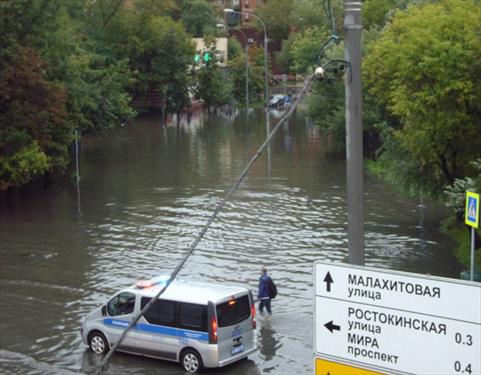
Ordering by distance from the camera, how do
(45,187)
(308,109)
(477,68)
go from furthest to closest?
(308,109) < (45,187) < (477,68)

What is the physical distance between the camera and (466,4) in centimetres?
2556

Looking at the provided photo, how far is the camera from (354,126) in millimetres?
6676

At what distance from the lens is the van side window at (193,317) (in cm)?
1509

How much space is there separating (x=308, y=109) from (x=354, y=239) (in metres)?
45.9

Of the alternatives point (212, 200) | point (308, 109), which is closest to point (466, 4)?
point (212, 200)

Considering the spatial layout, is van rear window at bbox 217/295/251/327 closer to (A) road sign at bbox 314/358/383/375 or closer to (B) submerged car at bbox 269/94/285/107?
(A) road sign at bbox 314/358/383/375

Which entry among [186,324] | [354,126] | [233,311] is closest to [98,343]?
[186,324]

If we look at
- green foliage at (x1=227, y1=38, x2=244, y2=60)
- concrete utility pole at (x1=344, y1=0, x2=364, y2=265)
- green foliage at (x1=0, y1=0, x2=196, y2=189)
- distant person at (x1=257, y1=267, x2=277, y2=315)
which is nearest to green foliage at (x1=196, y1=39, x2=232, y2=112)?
green foliage at (x1=227, y1=38, x2=244, y2=60)

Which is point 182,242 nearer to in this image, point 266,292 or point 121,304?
point 266,292

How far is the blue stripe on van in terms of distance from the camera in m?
15.2

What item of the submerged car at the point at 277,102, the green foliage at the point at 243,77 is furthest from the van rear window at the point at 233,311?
the green foliage at the point at 243,77

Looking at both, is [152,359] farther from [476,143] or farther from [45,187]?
[45,187]

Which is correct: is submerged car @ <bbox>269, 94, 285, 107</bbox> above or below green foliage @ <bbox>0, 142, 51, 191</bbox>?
above

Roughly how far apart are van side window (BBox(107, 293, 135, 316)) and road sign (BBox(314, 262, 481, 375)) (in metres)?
11.5
